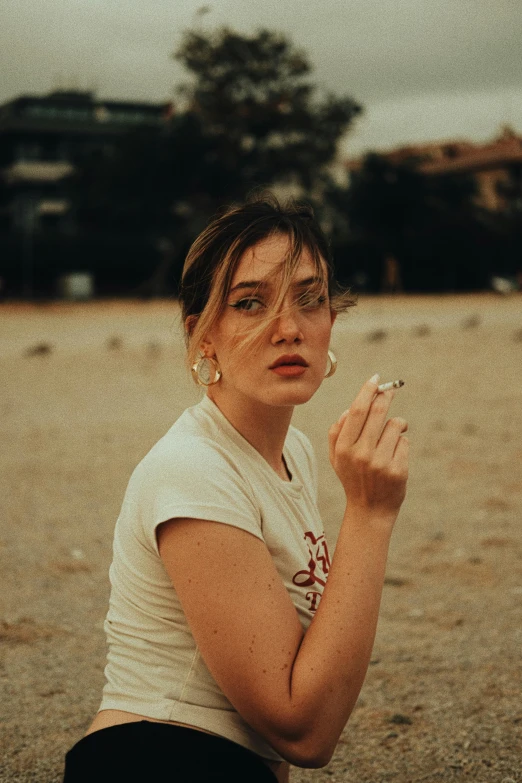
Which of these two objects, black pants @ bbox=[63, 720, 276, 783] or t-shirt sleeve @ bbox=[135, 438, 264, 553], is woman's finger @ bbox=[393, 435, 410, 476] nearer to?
t-shirt sleeve @ bbox=[135, 438, 264, 553]

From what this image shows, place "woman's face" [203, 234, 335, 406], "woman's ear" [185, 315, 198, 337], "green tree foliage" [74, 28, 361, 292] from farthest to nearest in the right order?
"green tree foliage" [74, 28, 361, 292]
"woman's ear" [185, 315, 198, 337]
"woman's face" [203, 234, 335, 406]

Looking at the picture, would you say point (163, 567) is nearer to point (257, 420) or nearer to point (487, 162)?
point (257, 420)

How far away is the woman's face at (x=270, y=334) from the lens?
5.77ft

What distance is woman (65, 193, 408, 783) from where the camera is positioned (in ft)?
5.25

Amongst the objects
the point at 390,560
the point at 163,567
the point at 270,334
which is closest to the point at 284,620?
the point at 163,567

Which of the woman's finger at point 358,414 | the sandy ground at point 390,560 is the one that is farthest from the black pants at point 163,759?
the sandy ground at point 390,560

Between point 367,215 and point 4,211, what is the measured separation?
2229 cm

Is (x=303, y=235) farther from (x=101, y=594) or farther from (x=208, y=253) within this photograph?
(x=101, y=594)

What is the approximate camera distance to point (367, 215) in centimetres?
3856

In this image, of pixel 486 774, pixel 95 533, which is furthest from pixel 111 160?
pixel 486 774

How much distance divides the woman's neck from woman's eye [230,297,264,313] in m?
0.18

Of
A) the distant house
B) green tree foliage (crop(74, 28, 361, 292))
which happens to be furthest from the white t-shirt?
the distant house

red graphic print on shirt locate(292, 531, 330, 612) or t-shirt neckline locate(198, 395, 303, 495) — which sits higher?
t-shirt neckline locate(198, 395, 303, 495)

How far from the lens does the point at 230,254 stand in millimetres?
1773
